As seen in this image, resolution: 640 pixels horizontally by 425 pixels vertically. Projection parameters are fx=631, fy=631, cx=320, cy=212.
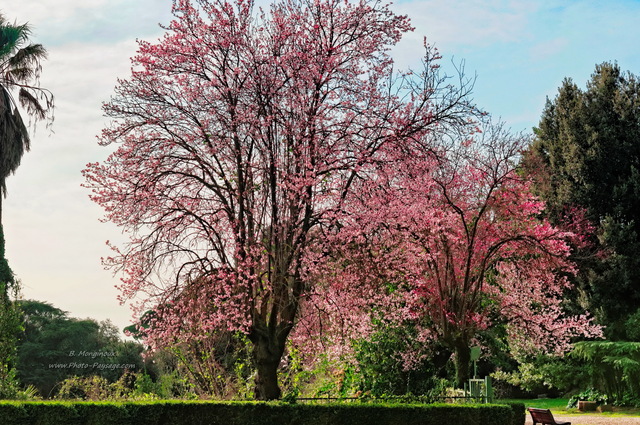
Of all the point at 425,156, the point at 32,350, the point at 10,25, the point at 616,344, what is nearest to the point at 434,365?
the point at 425,156

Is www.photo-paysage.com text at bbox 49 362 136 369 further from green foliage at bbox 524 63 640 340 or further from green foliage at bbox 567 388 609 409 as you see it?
green foliage at bbox 524 63 640 340

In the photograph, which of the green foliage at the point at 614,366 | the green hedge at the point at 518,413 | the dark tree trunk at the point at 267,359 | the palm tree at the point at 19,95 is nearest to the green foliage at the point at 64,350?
the palm tree at the point at 19,95

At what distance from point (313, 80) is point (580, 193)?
17654mm

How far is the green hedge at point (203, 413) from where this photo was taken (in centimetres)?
1012

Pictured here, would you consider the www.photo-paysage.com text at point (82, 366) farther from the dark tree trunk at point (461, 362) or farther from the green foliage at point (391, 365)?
the dark tree trunk at point (461, 362)

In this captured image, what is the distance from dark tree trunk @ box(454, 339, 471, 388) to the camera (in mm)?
14820

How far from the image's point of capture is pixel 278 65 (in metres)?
11.5

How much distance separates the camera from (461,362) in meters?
14.9

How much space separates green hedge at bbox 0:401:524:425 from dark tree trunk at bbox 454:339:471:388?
3.76 metres

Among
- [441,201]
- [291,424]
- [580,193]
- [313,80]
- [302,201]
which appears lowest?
[291,424]

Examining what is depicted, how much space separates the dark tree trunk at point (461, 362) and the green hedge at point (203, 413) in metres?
3.76

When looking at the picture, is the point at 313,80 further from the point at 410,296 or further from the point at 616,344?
the point at 616,344

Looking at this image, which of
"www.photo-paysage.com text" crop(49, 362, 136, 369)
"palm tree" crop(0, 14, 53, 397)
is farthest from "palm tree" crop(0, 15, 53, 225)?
"www.photo-paysage.com text" crop(49, 362, 136, 369)

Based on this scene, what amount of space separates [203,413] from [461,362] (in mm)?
6949
